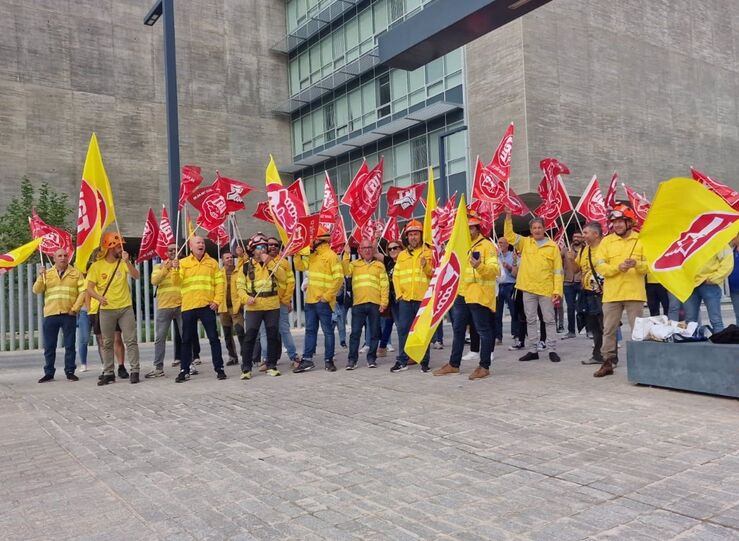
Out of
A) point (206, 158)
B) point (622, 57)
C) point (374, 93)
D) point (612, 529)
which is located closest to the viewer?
point (612, 529)

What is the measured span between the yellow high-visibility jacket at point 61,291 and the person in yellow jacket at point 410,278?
4592mm

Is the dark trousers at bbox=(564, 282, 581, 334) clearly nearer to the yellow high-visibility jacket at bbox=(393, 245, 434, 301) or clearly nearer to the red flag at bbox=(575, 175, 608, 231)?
the red flag at bbox=(575, 175, 608, 231)

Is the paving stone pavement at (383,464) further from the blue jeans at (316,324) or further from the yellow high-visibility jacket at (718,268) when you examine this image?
the yellow high-visibility jacket at (718,268)

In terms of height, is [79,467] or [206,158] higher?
[206,158]

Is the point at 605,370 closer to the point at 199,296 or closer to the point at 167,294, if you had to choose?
the point at 199,296

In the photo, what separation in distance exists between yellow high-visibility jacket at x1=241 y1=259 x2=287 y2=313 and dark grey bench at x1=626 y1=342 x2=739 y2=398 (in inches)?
179

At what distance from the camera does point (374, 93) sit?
3130cm

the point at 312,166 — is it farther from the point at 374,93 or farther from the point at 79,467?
the point at 79,467

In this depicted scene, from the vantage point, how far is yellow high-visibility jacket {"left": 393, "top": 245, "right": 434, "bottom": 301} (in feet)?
29.5

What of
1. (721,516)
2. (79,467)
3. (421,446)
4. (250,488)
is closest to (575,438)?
(421,446)

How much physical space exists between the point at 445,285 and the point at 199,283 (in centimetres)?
351

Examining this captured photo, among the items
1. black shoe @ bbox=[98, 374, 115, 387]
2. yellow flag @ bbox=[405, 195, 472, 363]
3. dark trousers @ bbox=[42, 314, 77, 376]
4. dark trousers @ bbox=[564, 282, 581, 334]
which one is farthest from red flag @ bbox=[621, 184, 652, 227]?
dark trousers @ bbox=[42, 314, 77, 376]

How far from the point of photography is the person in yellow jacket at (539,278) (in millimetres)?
9141

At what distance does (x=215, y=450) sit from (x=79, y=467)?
0.96 meters
